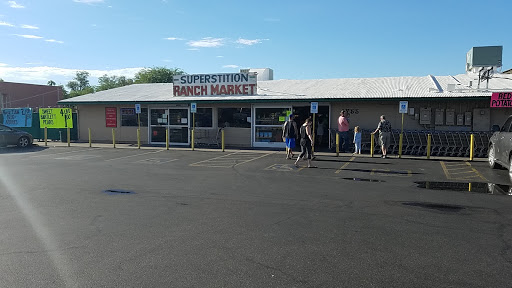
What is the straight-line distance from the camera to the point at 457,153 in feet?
52.6

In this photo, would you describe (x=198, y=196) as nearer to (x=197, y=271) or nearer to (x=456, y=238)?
(x=197, y=271)

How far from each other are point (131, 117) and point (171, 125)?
8.88ft

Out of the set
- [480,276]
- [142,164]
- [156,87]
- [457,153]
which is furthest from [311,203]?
[156,87]

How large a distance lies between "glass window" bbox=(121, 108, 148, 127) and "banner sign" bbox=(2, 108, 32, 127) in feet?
22.1

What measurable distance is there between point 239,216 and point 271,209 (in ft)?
2.46

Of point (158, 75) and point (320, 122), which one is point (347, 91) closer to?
point (320, 122)

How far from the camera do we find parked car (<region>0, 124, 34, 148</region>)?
19.9 m

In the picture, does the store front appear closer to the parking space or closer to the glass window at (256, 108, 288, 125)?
the glass window at (256, 108, 288, 125)

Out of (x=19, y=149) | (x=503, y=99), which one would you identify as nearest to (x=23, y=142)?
(x=19, y=149)

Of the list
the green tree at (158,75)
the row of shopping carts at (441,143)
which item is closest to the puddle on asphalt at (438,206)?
the row of shopping carts at (441,143)

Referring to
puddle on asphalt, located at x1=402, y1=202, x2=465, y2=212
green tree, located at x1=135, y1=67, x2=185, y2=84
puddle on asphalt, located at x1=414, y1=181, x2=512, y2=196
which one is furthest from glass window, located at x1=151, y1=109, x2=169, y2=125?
green tree, located at x1=135, y1=67, x2=185, y2=84

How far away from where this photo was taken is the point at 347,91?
741 inches

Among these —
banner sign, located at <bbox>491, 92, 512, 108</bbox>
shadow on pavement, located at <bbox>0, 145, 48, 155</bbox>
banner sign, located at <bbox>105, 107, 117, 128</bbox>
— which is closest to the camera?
banner sign, located at <bbox>491, 92, 512, 108</bbox>

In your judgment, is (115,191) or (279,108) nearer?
(115,191)
